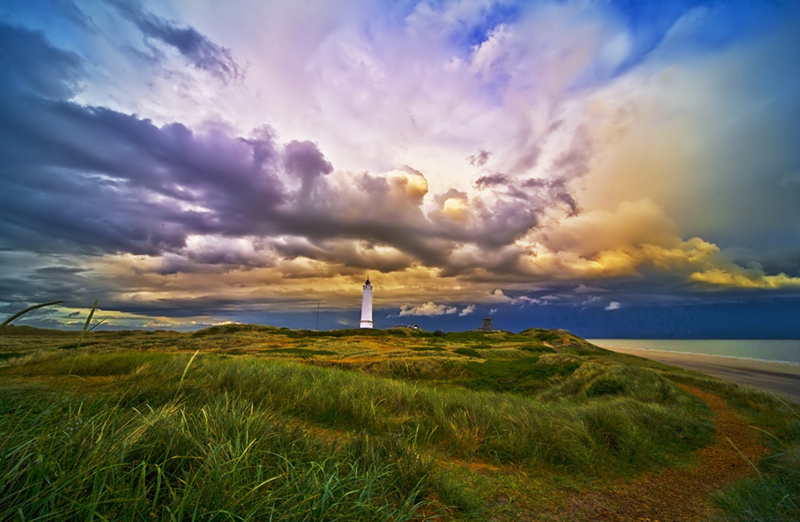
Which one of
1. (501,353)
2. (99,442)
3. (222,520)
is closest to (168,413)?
(99,442)

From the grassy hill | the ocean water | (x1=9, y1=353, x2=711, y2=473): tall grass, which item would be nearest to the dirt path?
the grassy hill

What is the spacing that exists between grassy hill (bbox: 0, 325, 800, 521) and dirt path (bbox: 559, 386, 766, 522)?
192mm

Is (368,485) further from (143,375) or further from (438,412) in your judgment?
(143,375)

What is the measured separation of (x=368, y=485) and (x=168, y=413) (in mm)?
2363

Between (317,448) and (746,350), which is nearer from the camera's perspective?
(317,448)

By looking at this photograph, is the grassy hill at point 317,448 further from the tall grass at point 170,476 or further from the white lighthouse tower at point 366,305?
the white lighthouse tower at point 366,305

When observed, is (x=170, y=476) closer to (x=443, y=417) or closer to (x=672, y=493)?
(x=443, y=417)

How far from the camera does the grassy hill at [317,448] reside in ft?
8.07

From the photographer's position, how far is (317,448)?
4.62m

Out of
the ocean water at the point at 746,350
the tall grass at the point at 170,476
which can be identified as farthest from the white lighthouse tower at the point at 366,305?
the tall grass at the point at 170,476

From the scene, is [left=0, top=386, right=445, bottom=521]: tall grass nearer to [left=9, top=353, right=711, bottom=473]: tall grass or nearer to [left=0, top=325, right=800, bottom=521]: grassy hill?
[left=0, top=325, right=800, bottom=521]: grassy hill

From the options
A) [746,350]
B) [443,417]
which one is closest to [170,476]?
[443,417]

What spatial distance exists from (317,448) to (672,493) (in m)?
6.22

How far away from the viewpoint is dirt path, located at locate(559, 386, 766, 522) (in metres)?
5.13
